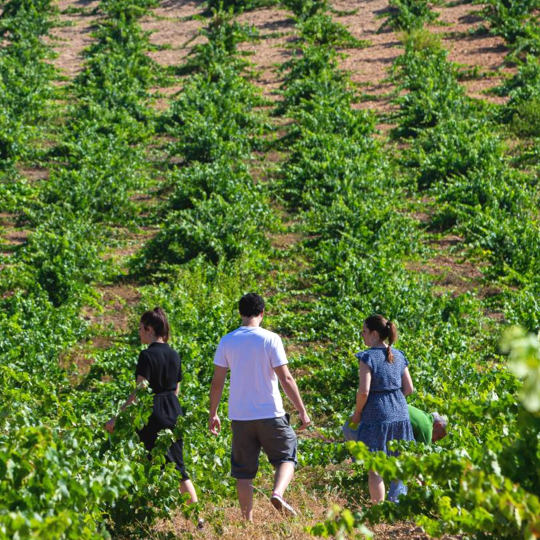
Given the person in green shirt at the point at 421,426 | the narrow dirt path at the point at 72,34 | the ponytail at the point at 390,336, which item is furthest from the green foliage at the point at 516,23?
the ponytail at the point at 390,336

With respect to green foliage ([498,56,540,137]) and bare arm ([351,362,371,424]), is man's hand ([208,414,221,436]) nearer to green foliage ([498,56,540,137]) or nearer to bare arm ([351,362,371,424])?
bare arm ([351,362,371,424])

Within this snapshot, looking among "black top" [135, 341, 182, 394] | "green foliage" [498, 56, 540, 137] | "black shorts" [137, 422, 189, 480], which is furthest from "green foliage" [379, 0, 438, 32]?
"black shorts" [137, 422, 189, 480]

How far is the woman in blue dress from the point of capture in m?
5.16

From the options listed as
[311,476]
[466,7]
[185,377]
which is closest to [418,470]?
[311,476]

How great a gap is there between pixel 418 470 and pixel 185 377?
3897mm

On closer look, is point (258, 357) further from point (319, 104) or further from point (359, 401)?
point (319, 104)

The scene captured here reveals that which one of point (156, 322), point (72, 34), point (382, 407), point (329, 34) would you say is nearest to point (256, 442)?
point (382, 407)

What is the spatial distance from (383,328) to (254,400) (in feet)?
2.87

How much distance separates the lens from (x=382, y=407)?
17.1 feet

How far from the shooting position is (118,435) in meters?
4.93

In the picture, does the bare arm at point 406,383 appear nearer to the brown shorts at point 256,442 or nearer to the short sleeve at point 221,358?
the brown shorts at point 256,442

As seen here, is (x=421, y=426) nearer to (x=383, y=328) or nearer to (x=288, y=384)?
(x=383, y=328)

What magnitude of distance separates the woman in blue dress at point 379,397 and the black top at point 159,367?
1.13 metres

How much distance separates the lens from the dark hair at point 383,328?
5.20 meters
